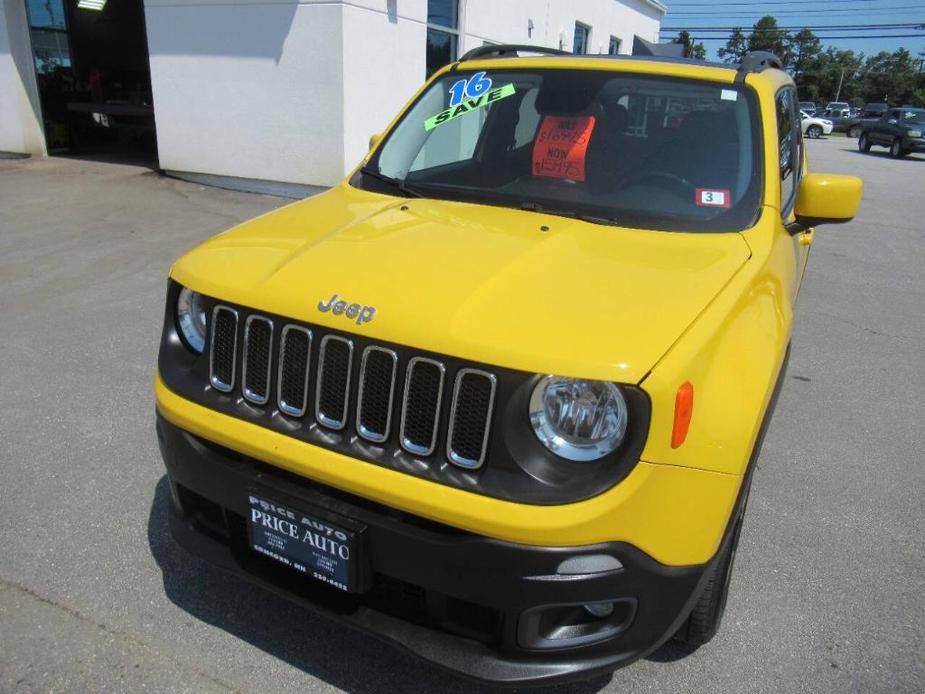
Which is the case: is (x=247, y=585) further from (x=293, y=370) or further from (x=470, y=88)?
(x=470, y=88)

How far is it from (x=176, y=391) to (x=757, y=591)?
2212 millimetres

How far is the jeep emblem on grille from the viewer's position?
190 cm

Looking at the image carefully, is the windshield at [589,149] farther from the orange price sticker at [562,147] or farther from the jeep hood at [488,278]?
the jeep hood at [488,278]

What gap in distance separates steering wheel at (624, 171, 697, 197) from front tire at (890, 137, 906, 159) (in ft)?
91.9

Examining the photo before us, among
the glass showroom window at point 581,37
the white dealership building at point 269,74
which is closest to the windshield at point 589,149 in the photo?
the white dealership building at point 269,74

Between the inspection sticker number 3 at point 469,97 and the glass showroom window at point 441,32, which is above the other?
the glass showroom window at point 441,32

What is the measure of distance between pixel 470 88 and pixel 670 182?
1.18 m

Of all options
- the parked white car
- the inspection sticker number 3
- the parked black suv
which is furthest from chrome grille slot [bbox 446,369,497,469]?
the parked white car

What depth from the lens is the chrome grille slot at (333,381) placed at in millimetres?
1938

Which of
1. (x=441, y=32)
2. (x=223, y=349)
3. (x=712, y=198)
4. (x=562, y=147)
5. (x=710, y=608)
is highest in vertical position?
(x=441, y=32)

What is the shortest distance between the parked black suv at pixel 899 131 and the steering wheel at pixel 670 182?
2760 cm

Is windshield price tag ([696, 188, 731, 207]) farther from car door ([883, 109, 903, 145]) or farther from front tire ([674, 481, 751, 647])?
car door ([883, 109, 903, 145])

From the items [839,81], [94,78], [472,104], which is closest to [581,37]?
[94,78]

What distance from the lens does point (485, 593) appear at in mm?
1807
